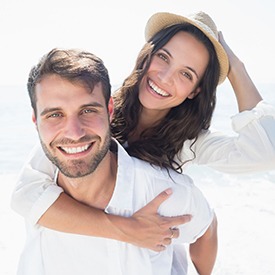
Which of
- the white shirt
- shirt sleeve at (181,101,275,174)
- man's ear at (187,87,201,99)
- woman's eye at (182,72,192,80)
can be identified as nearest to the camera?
the white shirt

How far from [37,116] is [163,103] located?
38.6 inches

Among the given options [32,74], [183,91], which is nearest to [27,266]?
[32,74]

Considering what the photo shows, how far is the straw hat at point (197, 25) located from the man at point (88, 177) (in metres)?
0.85

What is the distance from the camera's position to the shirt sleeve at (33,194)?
2.24m

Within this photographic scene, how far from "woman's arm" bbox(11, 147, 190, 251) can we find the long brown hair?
2.00ft

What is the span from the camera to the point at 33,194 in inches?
88.5

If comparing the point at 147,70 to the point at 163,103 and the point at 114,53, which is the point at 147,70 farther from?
the point at 114,53

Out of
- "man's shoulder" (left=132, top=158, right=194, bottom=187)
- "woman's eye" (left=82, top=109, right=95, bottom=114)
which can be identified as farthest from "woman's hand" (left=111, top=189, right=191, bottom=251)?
"woman's eye" (left=82, top=109, right=95, bottom=114)

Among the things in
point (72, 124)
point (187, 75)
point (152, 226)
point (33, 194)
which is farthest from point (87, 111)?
point (187, 75)

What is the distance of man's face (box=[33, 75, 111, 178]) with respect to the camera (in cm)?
208

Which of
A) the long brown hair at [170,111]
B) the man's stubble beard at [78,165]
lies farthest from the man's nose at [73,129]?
the long brown hair at [170,111]

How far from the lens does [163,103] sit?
2891mm

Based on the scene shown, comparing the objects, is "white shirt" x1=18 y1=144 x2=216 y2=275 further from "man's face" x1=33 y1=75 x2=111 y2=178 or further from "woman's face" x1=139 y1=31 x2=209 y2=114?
"woman's face" x1=139 y1=31 x2=209 y2=114

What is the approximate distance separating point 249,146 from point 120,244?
3.34 feet
